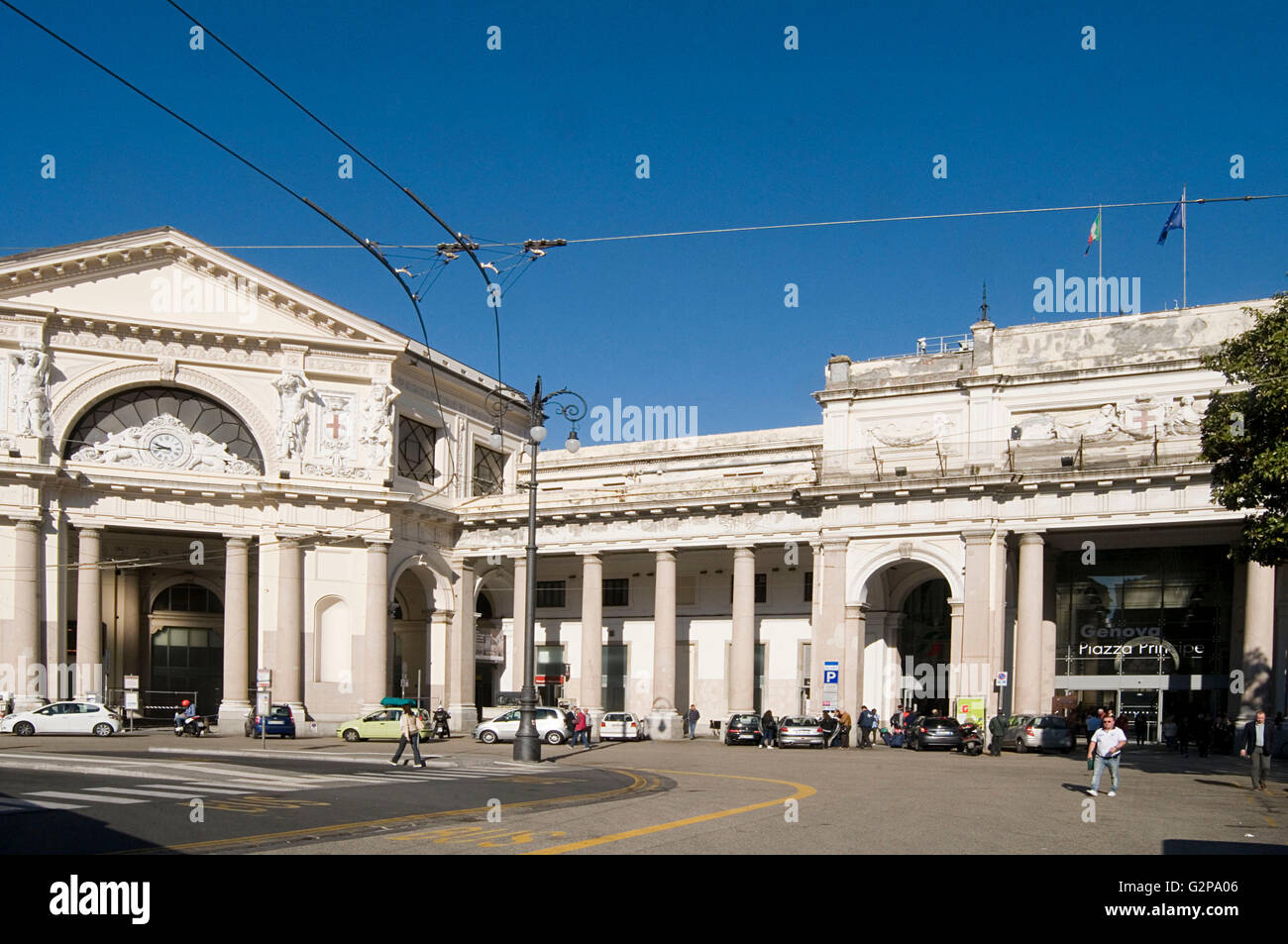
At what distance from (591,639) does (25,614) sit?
70.1 ft

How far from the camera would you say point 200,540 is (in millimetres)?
52562

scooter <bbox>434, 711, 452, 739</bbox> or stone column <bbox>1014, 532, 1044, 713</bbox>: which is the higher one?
stone column <bbox>1014, 532, 1044, 713</bbox>

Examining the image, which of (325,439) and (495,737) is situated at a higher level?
(325,439)

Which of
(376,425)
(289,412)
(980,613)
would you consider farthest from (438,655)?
(980,613)

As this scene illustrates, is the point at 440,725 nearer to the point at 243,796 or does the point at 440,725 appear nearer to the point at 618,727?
the point at 618,727

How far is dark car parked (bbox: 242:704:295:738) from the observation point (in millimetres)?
47062

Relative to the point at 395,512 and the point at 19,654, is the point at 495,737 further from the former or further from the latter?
the point at 19,654

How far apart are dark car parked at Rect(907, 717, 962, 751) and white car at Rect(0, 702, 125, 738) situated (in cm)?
2771

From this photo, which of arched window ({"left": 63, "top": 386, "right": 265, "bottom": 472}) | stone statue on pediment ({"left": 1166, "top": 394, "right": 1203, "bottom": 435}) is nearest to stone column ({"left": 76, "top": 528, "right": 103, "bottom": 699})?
arched window ({"left": 63, "top": 386, "right": 265, "bottom": 472})

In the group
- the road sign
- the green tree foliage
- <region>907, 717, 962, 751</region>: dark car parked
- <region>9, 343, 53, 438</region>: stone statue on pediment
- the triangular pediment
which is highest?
the triangular pediment

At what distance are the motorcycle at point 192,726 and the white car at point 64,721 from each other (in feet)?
9.44

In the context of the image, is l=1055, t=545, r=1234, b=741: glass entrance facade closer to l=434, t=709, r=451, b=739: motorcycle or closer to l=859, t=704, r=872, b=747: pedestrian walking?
l=859, t=704, r=872, b=747: pedestrian walking
